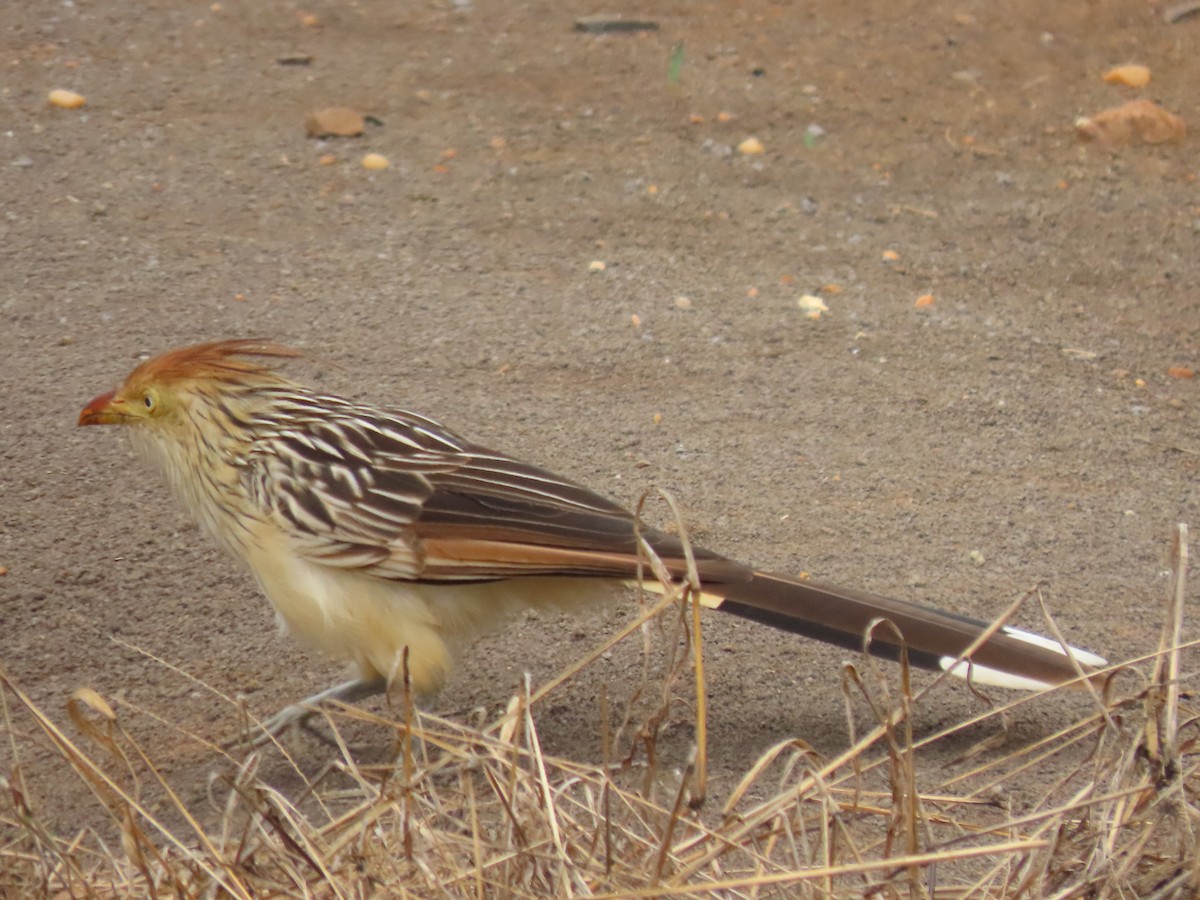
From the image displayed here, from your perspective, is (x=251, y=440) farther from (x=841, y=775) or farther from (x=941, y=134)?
(x=941, y=134)

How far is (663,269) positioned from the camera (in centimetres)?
624

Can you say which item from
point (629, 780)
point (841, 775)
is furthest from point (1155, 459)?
point (629, 780)

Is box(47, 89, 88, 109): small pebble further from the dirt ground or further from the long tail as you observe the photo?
the long tail

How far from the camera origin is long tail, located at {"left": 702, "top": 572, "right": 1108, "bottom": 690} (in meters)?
3.61

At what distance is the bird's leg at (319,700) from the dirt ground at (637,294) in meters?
0.10

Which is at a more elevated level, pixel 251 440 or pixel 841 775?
pixel 251 440

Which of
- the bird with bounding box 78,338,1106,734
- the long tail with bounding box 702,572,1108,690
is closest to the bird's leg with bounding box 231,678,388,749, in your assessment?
the bird with bounding box 78,338,1106,734

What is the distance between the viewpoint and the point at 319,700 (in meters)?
3.66

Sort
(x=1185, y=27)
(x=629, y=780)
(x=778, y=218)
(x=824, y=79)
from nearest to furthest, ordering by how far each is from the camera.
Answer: (x=629, y=780) < (x=778, y=218) < (x=824, y=79) < (x=1185, y=27)

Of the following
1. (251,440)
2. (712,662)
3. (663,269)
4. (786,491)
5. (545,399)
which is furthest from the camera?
(663,269)

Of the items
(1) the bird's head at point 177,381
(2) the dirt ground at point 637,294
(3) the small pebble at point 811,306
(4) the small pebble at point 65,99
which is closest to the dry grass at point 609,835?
(2) the dirt ground at point 637,294

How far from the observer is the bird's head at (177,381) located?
3.73m

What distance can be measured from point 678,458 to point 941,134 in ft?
11.4

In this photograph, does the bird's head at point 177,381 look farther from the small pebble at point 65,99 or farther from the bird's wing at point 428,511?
the small pebble at point 65,99
